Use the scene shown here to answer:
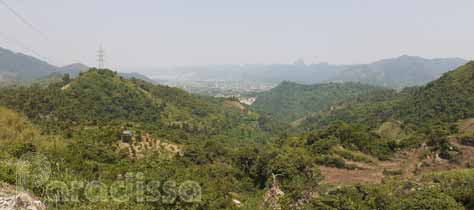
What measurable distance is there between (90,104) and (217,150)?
35.4 metres

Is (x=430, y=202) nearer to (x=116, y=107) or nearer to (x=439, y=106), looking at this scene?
(x=439, y=106)

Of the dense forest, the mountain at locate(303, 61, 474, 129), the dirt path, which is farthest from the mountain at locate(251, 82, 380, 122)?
the dirt path

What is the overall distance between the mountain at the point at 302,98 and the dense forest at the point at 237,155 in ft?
246

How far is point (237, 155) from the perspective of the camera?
113 ft

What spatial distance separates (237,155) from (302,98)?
474 feet

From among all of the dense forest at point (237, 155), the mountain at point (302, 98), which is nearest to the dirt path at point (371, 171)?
the dense forest at point (237, 155)

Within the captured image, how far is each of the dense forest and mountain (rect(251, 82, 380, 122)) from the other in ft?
246

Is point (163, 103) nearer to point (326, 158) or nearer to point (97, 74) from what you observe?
point (97, 74)

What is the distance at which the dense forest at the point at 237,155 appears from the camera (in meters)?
16.1

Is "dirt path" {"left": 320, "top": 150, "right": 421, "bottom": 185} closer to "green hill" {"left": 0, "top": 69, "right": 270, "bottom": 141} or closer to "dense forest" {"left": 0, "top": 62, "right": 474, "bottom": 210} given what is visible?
"dense forest" {"left": 0, "top": 62, "right": 474, "bottom": 210}

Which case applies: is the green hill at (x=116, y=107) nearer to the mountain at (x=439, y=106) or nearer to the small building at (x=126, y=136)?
the small building at (x=126, y=136)

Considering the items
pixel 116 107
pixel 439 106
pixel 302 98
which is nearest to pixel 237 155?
pixel 439 106

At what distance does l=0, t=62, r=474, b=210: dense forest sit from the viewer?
16.1 m

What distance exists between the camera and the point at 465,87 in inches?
2258
